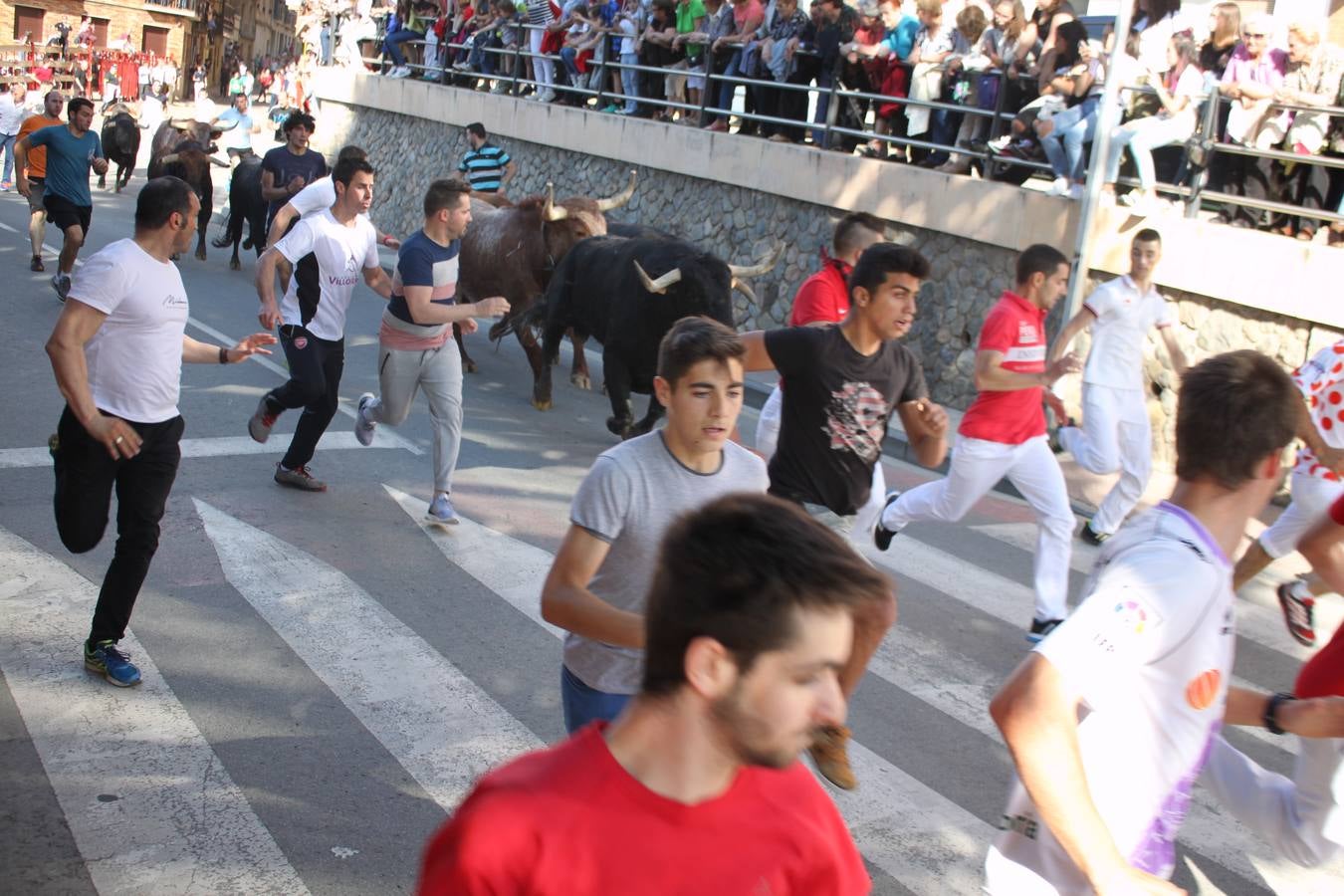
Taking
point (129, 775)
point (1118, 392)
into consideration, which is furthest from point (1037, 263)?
point (129, 775)

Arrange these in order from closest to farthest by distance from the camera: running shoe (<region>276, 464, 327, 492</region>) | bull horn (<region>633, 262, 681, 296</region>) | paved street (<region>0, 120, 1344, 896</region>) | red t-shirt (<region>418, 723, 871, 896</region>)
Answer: red t-shirt (<region>418, 723, 871, 896</region>)
paved street (<region>0, 120, 1344, 896</region>)
running shoe (<region>276, 464, 327, 492</region>)
bull horn (<region>633, 262, 681, 296</region>)

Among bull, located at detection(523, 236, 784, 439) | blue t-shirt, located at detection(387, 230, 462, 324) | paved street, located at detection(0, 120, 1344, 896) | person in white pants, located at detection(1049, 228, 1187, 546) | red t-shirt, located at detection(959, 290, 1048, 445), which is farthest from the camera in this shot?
bull, located at detection(523, 236, 784, 439)

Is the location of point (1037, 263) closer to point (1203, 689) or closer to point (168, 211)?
point (168, 211)

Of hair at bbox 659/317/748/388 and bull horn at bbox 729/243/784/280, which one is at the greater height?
hair at bbox 659/317/748/388

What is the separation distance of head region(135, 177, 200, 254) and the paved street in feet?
5.74

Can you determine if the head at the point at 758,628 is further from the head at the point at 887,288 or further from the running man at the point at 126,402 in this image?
the running man at the point at 126,402

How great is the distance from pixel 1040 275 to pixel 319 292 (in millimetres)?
3991

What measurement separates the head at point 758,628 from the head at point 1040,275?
5596 millimetres

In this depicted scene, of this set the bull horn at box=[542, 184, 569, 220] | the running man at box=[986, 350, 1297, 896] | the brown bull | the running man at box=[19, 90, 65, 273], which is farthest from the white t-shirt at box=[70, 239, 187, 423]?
the running man at box=[19, 90, 65, 273]

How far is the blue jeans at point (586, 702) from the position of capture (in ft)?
12.0

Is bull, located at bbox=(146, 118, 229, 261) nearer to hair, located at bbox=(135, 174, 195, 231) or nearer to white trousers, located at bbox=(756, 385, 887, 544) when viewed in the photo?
white trousers, located at bbox=(756, 385, 887, 544)

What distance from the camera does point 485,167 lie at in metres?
17.0

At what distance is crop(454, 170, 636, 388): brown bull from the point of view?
1283 centimetres

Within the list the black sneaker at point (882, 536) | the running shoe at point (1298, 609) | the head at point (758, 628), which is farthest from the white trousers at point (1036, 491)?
the head at point (758, 628)
